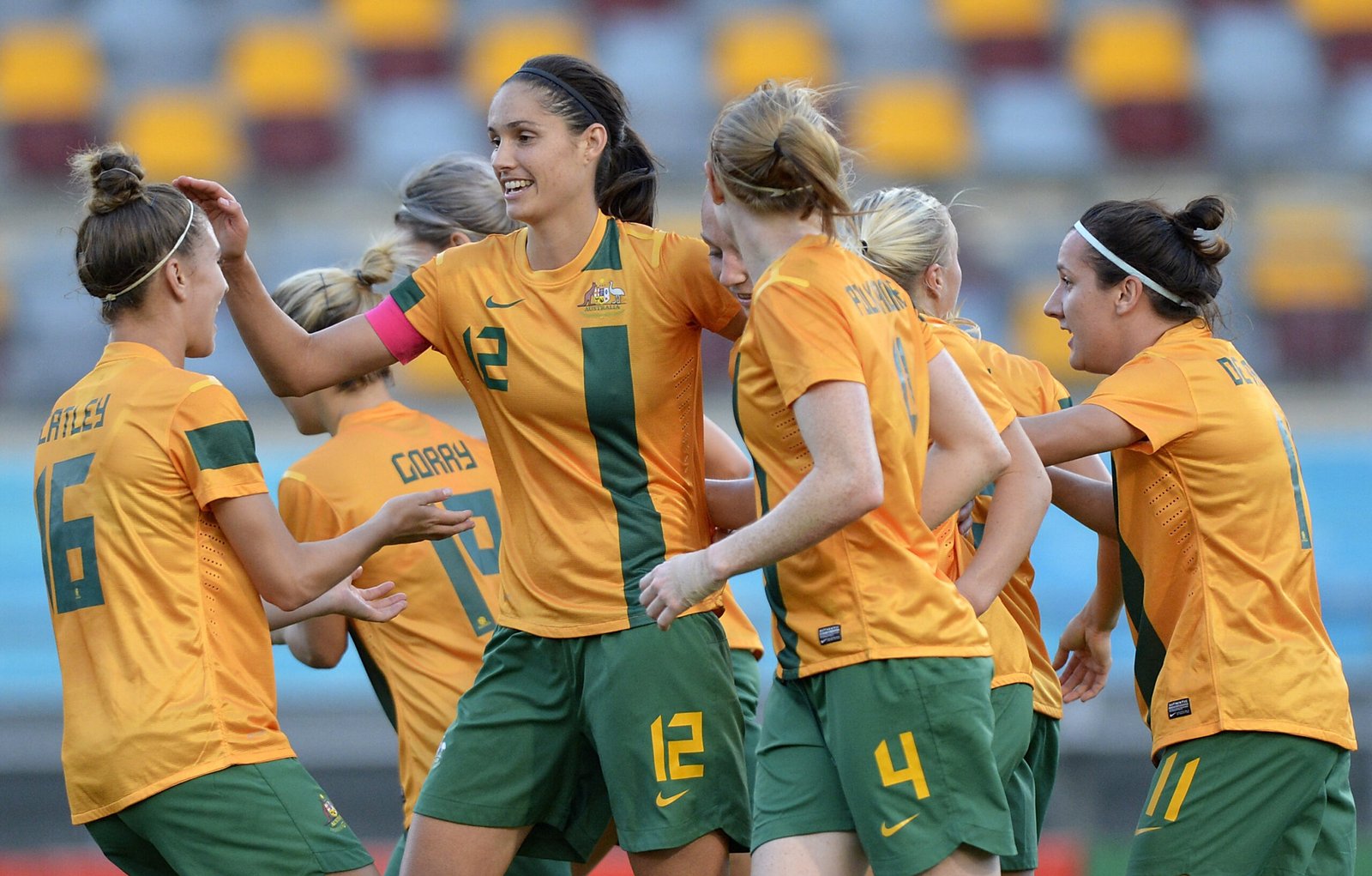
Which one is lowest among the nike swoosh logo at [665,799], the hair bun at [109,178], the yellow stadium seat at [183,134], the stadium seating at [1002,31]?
the nike swoosh logo at [665,799]

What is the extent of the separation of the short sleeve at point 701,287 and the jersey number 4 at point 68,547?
134cm

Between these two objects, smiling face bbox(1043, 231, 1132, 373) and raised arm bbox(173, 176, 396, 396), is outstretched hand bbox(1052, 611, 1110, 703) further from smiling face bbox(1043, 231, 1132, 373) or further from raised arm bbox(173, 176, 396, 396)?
raised arm bbox(173, 176, 396, 396)

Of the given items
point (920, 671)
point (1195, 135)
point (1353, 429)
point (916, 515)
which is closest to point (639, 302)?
point (916, 515)

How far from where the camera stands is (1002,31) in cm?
1320

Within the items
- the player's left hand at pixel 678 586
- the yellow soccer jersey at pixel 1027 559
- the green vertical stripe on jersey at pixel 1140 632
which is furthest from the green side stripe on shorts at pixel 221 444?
the green vertical stripe on jersey at pixel 1140 632

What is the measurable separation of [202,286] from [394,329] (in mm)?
458

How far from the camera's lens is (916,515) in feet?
10.8

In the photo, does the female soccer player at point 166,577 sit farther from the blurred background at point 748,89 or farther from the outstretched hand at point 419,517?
the blurred background at point 748,89

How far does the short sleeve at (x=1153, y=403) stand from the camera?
3904 millimetres

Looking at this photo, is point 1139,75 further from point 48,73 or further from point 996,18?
point 48,73

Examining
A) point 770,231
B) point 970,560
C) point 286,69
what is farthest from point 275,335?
point 286,69

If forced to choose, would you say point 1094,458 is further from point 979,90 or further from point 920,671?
point 979,90

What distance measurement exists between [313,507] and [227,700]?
0.84 meters

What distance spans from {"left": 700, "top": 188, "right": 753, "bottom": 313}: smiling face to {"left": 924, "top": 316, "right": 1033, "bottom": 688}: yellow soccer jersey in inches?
22.5
